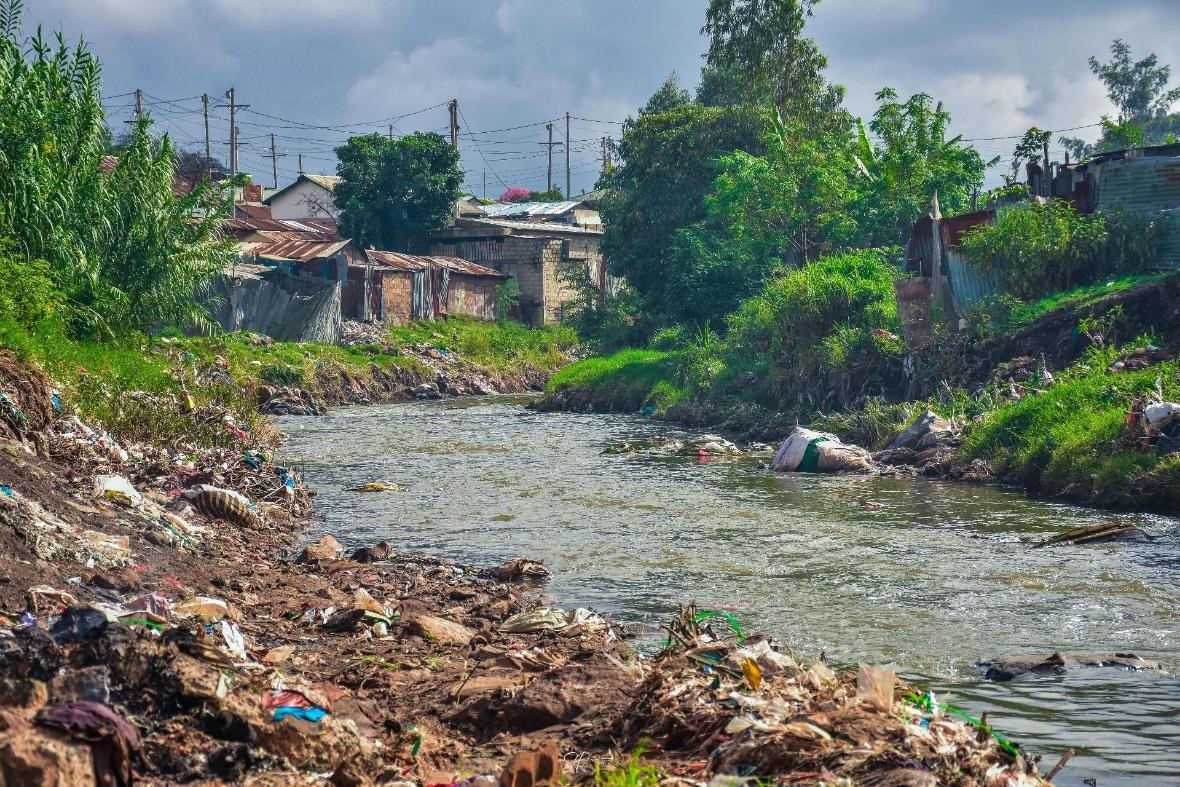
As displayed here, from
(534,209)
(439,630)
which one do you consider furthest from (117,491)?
(534,209)

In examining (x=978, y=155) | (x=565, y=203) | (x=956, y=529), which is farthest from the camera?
(x=565, y=203)

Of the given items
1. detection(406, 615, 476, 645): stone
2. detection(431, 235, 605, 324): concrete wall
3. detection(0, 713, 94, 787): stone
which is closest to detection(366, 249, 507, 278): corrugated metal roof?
detection(431, 235, 605, 324): concrete wall

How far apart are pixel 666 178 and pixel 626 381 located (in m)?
6.47

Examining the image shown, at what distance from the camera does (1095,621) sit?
7133 mm

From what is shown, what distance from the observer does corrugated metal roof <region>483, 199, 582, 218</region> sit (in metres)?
45.7

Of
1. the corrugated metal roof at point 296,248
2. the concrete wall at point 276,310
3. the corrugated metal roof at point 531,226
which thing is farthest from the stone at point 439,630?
the corrugated metal roof at point 531,226

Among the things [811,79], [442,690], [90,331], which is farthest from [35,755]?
[811,79]

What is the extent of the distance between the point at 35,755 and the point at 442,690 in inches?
87.4

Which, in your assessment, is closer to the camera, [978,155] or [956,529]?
[956,529]

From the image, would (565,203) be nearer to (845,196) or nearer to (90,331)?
(845,196)

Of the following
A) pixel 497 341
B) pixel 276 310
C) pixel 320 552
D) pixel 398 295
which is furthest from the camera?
pixel 497 341

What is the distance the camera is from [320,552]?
8.88 meters

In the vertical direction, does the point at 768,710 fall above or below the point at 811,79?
below

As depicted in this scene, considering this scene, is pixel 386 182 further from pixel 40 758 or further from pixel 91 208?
pixel 40 758
